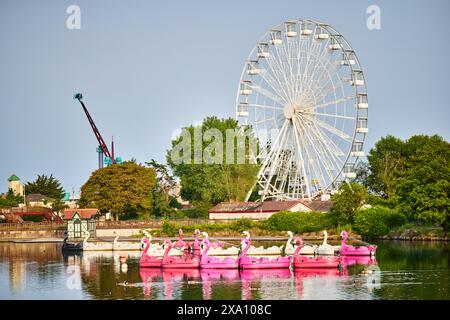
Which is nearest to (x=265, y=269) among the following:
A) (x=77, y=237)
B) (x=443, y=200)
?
(x=443, y=200)

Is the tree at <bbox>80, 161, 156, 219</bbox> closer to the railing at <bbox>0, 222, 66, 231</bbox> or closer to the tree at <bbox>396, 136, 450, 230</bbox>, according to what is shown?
the railing at <bbox>0, 222, 66, 231</bbox>

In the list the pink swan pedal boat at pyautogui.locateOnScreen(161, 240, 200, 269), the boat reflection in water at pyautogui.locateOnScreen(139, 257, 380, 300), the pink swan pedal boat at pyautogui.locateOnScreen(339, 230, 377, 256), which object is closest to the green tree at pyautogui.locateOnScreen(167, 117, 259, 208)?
the pink swan pedal boat at pyautogui.locateOnScreen(339, 230, 377, 256)

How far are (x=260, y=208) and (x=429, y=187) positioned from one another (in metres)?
24.5

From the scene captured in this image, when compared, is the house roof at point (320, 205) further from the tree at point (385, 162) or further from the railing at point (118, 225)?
the tree at point (385, 162)

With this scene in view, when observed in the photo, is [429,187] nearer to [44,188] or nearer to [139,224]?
[139,224]

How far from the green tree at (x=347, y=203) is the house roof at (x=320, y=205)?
21.7ft

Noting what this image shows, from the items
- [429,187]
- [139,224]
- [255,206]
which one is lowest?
[139,224]

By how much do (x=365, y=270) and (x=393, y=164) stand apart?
60.8 meters

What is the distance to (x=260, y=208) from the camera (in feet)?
324

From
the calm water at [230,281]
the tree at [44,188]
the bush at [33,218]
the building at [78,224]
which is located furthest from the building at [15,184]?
the calm water at [230,281]

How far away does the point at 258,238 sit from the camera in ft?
275

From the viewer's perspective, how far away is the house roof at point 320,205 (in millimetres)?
93831

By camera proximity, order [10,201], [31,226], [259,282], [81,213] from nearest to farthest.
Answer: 1. [259,282]
2. [81,213]
3. [31,226]
4. [10,201]

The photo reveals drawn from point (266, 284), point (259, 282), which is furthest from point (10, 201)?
point (266, 284)
